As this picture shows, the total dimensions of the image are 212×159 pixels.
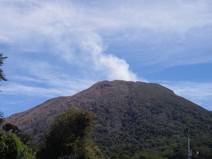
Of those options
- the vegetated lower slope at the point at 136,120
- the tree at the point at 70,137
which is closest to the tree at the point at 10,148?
the tree at the point at 70,137

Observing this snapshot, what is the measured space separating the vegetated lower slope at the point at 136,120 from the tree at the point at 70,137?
4700 cm

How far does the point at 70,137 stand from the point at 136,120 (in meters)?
103

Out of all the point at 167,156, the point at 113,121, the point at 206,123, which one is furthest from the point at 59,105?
the point at 167,156

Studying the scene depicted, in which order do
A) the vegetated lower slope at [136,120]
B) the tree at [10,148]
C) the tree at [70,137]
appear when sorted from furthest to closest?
the vegetated lower slope at [136,120] < the tree at [70,137] < the tree at [10,148]

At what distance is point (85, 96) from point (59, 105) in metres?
14.6

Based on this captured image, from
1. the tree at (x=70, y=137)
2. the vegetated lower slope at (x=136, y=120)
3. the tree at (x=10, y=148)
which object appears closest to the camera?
the tree at (x=10, y=148)

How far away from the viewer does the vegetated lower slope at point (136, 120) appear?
402 ft

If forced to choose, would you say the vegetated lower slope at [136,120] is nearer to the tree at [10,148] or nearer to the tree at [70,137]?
the tree at [70,137]

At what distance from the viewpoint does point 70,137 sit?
55.0 m

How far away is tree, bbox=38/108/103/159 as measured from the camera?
54125mm

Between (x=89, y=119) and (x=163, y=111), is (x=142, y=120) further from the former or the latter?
(x=89, y=119)

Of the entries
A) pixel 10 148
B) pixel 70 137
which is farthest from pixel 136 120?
pixel 10 148

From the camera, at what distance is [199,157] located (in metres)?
94.4

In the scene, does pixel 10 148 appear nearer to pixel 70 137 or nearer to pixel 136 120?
pixel 70 137
